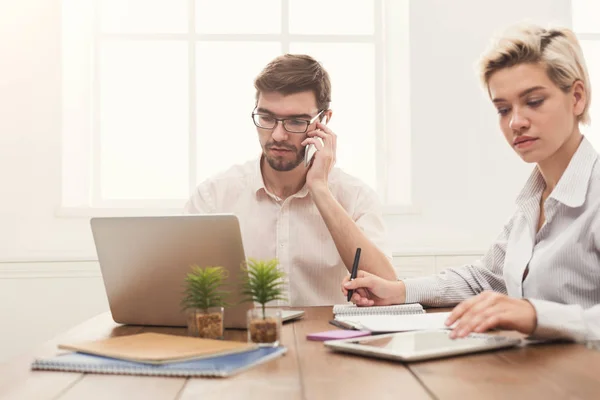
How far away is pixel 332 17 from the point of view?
3781 millimetres

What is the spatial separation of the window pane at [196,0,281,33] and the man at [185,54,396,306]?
1.37m

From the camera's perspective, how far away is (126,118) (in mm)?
3666

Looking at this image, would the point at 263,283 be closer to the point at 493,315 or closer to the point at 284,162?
the point at 493,315

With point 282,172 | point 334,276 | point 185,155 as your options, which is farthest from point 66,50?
point 334,276

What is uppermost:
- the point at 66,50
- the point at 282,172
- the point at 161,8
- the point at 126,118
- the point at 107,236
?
the point at 161,8

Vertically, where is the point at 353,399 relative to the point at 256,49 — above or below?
below

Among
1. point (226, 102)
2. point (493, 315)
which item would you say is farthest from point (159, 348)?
point (226, 102)

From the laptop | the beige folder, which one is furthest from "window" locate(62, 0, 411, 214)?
the beige folder

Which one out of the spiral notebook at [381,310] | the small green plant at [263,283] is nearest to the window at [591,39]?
the spiral notebook at [381,310]

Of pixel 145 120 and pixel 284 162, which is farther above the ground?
pixel 145 120

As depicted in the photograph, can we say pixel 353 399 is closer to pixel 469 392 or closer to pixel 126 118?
pixel 469 392

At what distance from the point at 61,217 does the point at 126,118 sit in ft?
2.00

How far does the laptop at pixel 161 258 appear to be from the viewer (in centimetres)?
138

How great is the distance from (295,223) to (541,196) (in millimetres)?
816
